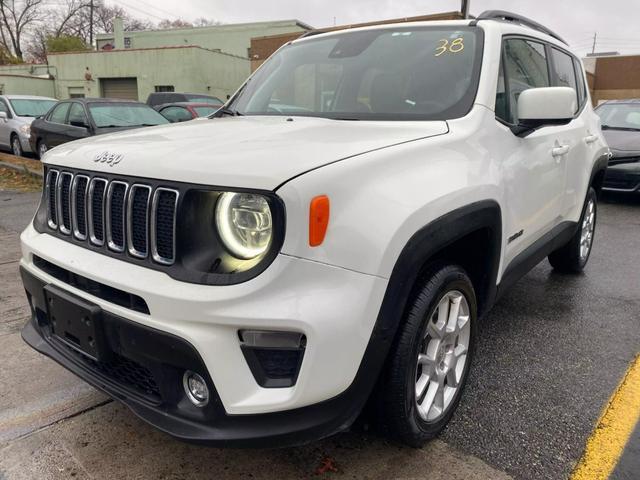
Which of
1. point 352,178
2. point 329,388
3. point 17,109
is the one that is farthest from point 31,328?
point 17,109

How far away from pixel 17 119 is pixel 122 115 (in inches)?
180

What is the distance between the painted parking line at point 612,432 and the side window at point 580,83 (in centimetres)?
228

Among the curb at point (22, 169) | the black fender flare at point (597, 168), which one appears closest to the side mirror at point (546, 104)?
the black fender flare at point (597, 168)

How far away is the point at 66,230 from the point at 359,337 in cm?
137

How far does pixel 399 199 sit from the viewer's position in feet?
6.22

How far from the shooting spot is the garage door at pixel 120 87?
31.0m

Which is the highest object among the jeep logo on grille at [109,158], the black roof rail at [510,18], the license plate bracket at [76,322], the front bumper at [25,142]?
the black roof rail at [510,18]

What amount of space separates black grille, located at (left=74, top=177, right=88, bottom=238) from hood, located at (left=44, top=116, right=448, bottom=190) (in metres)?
0.07

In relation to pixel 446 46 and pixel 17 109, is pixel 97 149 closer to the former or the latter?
pixel 446 46

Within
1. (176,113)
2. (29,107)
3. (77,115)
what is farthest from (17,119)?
(77,115)

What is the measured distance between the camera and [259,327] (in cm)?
166

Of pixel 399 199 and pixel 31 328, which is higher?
pixel 399 199

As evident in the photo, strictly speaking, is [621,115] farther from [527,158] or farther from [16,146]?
[16,146]

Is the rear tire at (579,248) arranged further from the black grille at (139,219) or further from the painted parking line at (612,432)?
the black grille at (139,219)
